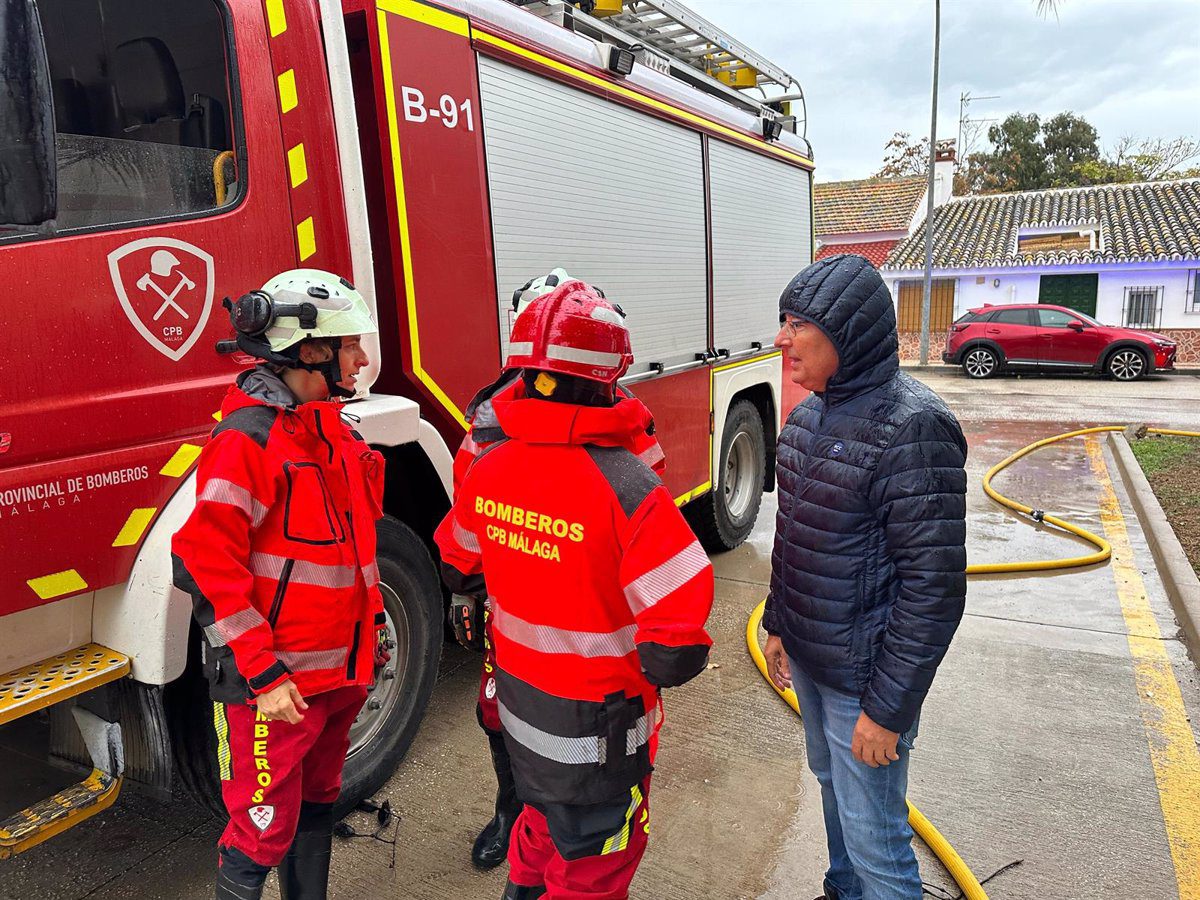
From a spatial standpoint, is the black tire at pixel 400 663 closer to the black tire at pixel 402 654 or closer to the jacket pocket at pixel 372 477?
the black tire at pixel 402 654

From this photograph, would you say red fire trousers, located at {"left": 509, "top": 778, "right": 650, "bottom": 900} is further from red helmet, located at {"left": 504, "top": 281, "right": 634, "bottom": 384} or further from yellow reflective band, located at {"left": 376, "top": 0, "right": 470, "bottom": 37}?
yellow reflective band, located at {"left": 376, "top": 0, "right": 470, "bottom": 37}

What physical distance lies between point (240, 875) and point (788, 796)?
1856 millimetres

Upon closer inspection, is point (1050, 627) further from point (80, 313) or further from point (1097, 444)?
point (1097, 444)

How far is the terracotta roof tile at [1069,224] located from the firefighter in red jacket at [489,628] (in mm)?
23166

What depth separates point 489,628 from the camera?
2.38 m

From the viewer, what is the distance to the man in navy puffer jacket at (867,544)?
1699 mm

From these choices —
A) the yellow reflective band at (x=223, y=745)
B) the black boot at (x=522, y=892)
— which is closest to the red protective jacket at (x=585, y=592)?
the black boot at (x=522, y=892)

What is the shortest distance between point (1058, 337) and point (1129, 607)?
566 inches

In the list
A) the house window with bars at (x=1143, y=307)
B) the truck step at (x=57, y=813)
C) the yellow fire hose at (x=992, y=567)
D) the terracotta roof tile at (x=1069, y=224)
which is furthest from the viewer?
the terracotta roof tile at (x=1069, y=224)

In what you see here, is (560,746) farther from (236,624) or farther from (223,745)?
(223,745)

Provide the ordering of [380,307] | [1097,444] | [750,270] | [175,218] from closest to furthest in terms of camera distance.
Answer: [175,218], [380,307], [750,270], [1097,444]

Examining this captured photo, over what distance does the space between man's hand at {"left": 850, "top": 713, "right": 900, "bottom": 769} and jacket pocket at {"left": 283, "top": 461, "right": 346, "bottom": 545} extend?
127cm

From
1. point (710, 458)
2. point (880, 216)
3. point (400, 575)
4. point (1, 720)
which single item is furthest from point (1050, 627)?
point (880, 216)

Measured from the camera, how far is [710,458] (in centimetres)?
A: 523
